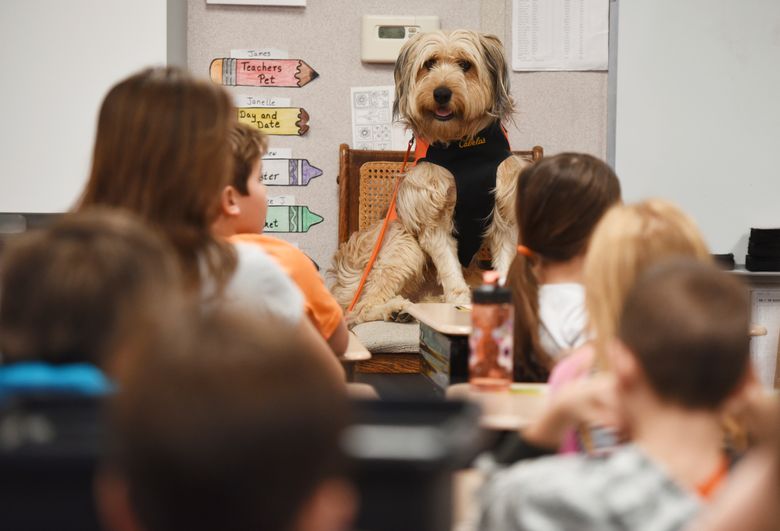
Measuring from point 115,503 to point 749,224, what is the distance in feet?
13.5

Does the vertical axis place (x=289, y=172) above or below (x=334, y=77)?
below

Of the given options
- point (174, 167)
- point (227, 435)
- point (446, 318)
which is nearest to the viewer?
point (227, 435)

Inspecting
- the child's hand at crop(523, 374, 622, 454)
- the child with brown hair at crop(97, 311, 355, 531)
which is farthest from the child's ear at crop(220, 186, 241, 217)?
the child with brown hair at crop(97, 311, 355, 531)

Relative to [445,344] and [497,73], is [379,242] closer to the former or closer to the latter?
[497,73]

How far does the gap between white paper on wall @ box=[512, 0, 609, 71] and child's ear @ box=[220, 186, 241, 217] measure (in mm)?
2642

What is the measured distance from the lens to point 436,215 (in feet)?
12.2

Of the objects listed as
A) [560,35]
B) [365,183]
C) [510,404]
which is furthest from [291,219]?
[510,404]

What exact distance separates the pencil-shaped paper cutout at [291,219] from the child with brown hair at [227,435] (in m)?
3.75

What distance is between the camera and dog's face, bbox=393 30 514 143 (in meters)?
3.70

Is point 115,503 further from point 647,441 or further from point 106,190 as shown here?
point 106,190

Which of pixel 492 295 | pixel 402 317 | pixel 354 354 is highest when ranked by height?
pixel 492 295

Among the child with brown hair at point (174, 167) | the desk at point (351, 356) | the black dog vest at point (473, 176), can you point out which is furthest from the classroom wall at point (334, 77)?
the child with brown hair at point (174, 167)

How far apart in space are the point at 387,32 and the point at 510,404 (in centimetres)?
303

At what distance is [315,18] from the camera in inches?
171
